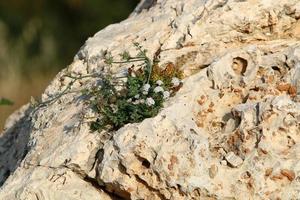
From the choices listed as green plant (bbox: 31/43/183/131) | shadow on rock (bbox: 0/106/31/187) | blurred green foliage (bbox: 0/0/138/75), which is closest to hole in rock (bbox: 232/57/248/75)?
green plant (bbox: 31/43/183/131)

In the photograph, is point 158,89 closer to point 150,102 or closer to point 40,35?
point 150,102

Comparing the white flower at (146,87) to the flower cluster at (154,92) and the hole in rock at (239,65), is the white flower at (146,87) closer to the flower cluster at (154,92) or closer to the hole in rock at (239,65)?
the flower cluster at (154,92)

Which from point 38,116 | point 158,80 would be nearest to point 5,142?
point 38,116

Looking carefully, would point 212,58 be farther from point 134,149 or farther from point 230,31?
point 134,149

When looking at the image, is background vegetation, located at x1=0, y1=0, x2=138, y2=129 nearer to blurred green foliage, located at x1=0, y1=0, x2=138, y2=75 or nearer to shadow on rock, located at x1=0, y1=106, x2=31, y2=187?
blurred green foliage, located at x1=0, y1=0, x2=138, y2=75

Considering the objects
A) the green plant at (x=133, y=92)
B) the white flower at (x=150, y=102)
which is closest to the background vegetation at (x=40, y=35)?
the green plant at (x=133, y=92)

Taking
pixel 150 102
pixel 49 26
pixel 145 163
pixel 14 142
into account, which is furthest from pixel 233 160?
pixel 49 26
